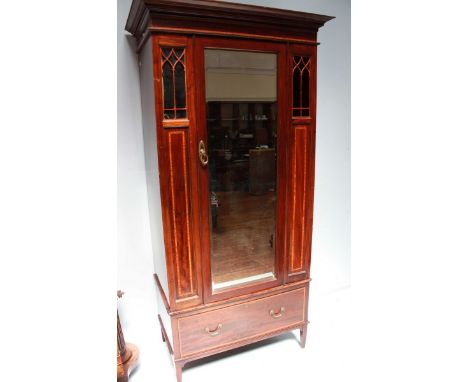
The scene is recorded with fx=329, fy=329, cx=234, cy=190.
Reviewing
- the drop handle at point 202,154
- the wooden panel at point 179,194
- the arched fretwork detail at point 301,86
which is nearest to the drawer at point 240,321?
the wooden panel at point 179,194

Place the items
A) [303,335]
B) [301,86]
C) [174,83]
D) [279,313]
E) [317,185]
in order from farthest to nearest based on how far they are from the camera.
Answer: [317,185] → [303,335] → [279,313] → [301,86] → [174,83]

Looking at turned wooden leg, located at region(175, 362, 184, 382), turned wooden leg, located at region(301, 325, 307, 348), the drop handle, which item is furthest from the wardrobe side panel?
turned wooden leg, located at region(301, 325, 307, 348)

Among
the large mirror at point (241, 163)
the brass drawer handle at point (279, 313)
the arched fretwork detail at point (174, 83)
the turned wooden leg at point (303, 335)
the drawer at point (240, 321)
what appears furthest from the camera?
the turned wooden leg at point (303, 335)

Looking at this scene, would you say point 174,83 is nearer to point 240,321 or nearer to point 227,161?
point 227,161

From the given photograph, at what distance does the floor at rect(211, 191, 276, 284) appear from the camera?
147 cm

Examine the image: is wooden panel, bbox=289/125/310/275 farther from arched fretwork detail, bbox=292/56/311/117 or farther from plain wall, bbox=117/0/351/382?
plain wall, bbox=117/0/351/382

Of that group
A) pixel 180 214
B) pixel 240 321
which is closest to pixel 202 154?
pixel 180 214

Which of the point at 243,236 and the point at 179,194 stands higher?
the point at 179,194

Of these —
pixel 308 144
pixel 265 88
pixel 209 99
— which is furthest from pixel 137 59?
pixel 308 144

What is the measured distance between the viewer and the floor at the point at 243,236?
4.81ft

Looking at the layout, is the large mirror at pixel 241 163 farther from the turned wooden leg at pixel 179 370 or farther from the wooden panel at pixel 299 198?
the turned wooden leg at pixel 179 370

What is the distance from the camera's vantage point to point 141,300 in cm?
184

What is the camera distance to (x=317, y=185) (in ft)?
6.91

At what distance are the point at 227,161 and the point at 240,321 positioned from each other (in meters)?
0.75
